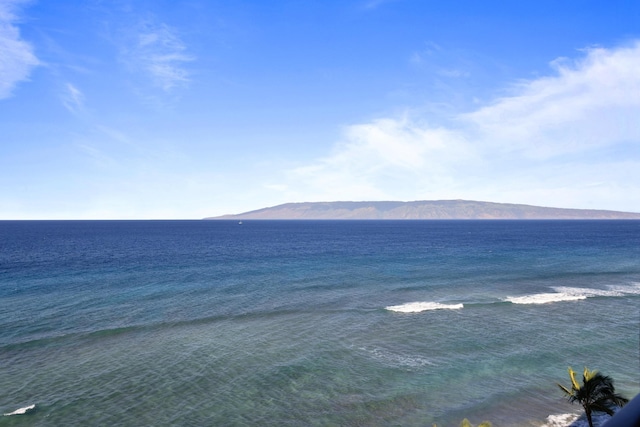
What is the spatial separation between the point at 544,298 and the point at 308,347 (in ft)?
104

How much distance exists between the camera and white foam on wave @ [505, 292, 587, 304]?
1841 inches

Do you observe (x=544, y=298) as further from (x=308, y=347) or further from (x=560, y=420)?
(x=308, y=347)

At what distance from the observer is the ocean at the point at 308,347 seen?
2444cm

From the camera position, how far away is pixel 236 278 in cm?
6212

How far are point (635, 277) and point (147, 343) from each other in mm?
68821

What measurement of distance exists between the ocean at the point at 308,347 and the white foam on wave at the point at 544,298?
0.73ft

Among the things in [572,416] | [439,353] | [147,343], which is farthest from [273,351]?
[572,416]

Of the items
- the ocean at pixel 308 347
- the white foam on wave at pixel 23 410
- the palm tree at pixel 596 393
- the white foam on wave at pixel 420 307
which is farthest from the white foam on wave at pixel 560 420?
the white foam on wave at pixel 23 410

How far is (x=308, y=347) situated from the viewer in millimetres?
33625

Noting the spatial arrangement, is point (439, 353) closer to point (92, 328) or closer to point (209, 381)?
point (209, 381)

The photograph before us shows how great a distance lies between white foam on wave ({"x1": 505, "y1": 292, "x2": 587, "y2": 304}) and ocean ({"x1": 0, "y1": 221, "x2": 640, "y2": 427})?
0.22 metres

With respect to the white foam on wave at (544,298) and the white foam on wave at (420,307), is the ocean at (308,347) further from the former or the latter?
the white foam on wave at (420,307)

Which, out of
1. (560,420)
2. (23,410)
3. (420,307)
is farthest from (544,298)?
(23,410)

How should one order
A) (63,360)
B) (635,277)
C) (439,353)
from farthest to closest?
(635,277) → (439,353) → (63,360)
